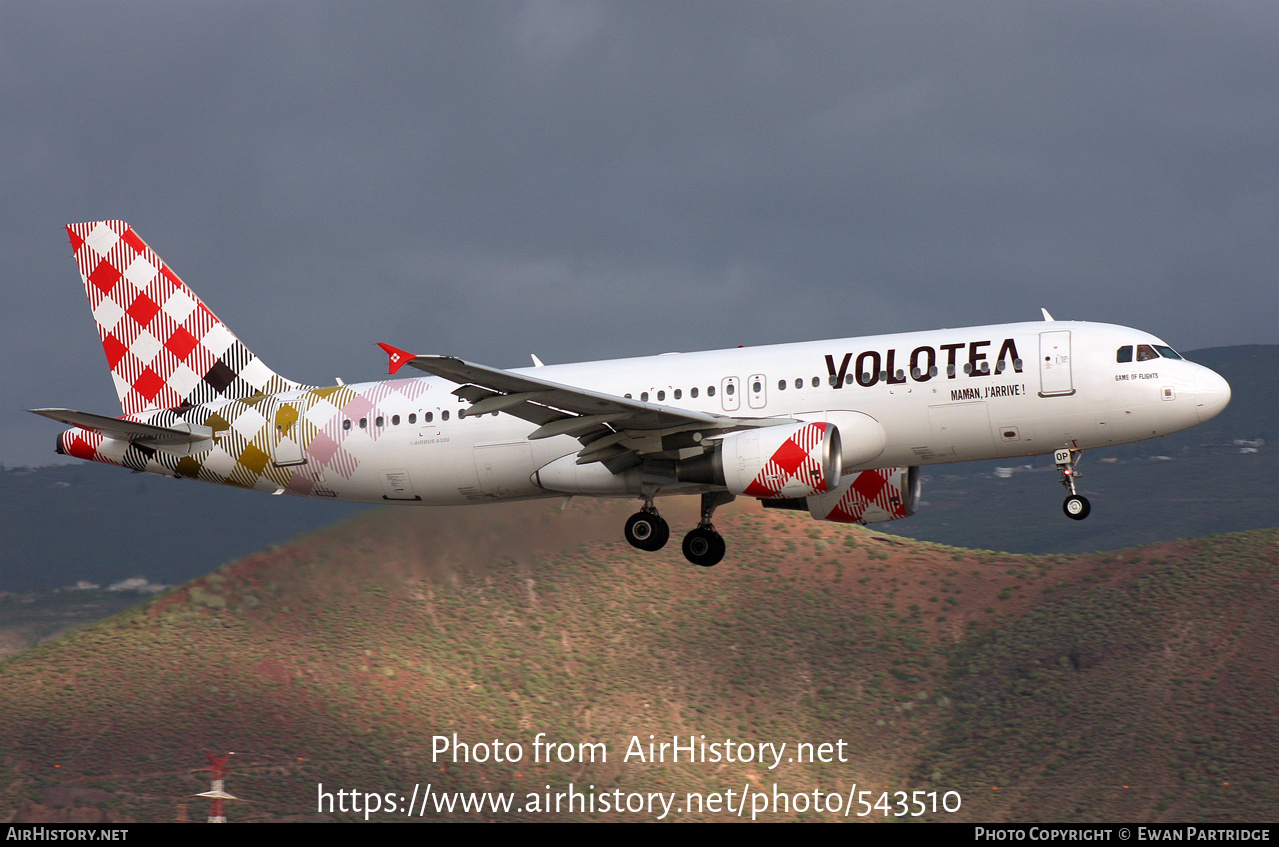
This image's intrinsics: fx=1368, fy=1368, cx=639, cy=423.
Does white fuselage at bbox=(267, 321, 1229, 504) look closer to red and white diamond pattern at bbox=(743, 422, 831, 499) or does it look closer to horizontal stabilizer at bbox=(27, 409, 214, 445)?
red and white diamond pattern at bbox=(743, 422, 831, 499)

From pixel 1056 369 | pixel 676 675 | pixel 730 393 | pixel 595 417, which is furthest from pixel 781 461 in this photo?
pixel 676 675

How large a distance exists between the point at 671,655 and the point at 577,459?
128ft

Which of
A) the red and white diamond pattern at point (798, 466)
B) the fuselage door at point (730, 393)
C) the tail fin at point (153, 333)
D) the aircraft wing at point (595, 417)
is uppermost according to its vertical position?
the tail fin at point (153, 333)

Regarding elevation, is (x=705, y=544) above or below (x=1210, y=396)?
below

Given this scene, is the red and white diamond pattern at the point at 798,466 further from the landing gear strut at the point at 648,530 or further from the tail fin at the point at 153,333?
the tail fin at the point at 153,333

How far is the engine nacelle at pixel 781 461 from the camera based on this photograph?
1232 inches

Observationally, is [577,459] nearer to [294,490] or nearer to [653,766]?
[294,490]

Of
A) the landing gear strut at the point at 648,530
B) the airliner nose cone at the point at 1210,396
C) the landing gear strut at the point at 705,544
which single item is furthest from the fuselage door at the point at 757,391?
the airliner nose cone at the point at 1210,396

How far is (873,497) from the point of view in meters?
37.2

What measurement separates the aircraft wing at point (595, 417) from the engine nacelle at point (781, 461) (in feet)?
2.47

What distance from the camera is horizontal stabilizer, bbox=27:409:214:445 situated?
35.1 m

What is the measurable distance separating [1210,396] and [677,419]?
40.8ft

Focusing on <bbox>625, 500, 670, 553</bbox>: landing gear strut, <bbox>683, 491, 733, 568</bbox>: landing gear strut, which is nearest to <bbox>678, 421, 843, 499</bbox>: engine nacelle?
<bbox>625, 500, 670, 553</bbox>: landing gear strut

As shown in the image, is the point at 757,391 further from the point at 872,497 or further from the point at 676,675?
the point at 676,675
